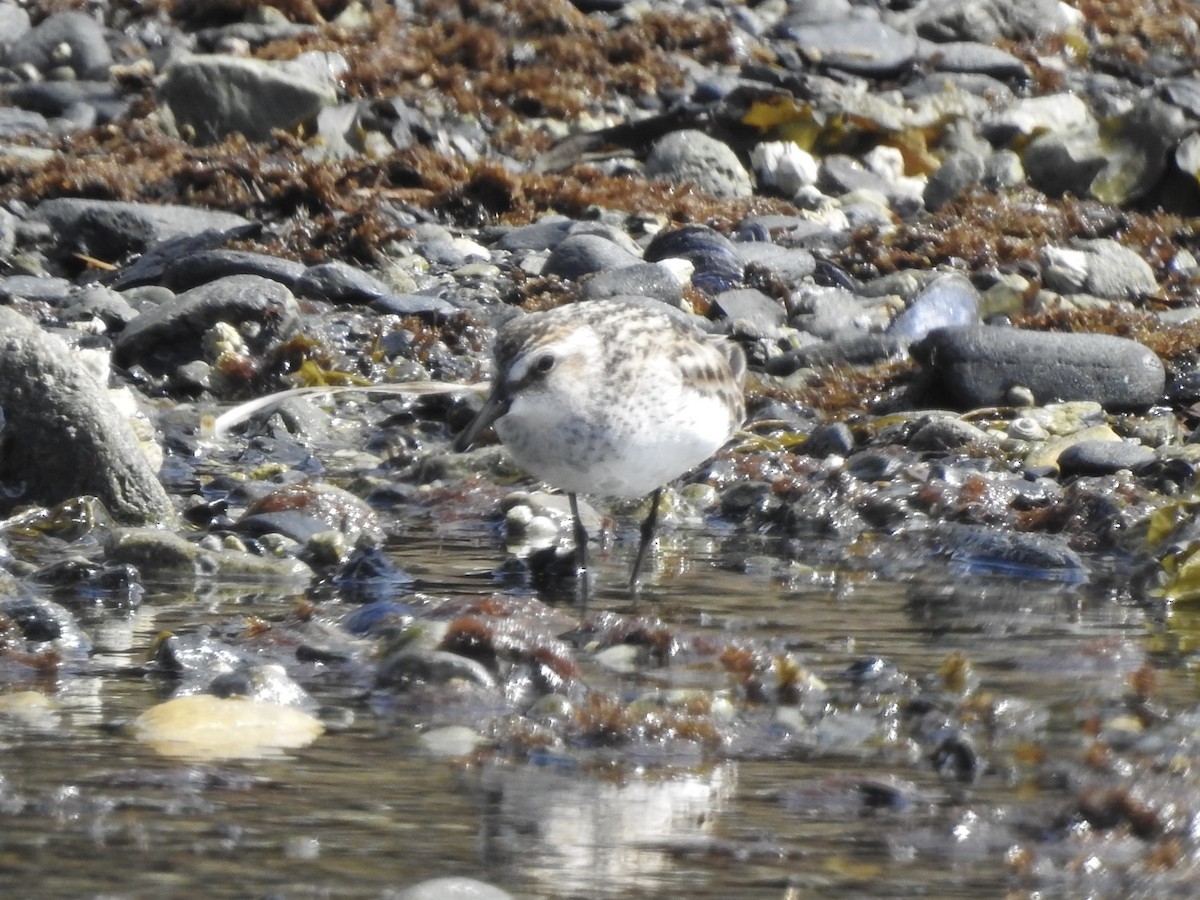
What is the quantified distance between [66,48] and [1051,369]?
10689mm

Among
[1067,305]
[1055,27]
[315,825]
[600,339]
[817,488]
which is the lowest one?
[1055,27]

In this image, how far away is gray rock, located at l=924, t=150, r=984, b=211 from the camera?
1431cm

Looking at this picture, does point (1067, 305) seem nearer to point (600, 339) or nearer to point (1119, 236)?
point (1119, 236)

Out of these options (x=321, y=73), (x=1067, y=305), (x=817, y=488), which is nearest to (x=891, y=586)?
(x=817, y=488)

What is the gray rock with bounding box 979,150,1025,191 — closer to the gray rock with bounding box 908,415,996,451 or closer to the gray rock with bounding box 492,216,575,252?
the gray rock with bounding box 492,216,575,252

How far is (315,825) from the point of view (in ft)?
12.8

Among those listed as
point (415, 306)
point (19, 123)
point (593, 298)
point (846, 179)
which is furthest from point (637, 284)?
point (19, 123)

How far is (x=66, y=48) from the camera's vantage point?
17.0 meters

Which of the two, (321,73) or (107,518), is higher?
(107,518)

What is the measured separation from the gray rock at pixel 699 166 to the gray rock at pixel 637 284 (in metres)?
3.35

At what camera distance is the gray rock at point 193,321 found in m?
10.8

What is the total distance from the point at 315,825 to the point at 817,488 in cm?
483

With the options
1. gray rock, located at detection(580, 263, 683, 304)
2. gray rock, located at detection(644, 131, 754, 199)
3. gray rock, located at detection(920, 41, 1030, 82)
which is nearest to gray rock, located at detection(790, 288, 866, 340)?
gray rock, located at detection(580, 263, 683, 304)

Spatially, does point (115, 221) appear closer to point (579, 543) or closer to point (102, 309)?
point (102, 309)
